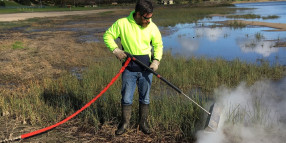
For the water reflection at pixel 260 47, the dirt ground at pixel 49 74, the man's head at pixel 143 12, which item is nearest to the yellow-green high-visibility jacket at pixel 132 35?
the man's head at pixel 143 12

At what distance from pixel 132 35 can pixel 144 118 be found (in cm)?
137

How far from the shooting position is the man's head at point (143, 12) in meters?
3.26

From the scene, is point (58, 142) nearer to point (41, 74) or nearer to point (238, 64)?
point (41, 74)

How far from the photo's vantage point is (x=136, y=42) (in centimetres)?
349

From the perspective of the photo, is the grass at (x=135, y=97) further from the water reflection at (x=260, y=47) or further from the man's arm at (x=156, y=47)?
the water reflection at (x=260, y=47)

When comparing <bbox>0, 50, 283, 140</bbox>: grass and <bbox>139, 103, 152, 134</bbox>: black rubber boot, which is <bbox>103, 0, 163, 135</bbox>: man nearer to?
<bbox>139, 103, 152, 134</bbox>: black rubber boot

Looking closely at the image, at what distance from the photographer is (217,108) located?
378 cm

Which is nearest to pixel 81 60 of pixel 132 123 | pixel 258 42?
pixel 132 123

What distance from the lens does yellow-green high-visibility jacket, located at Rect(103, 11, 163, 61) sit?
11.3 ft

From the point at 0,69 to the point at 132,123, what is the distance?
6789mm

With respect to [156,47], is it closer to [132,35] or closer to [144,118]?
[132,35]

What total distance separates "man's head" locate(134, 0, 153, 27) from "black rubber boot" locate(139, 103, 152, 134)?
1321 millimetres

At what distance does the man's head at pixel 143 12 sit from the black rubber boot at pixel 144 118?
4.33 feet

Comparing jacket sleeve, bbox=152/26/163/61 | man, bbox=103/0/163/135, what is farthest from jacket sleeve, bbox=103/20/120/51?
jacket sleeve, bbox=152/26/163/61
